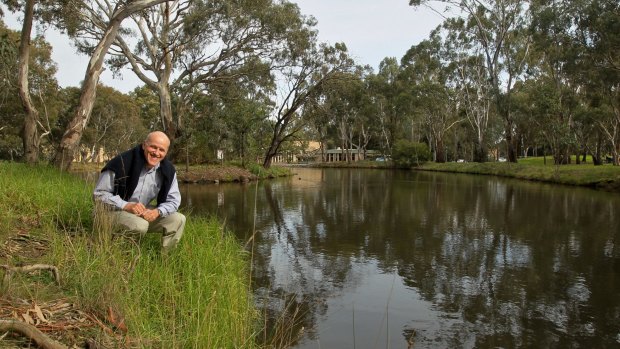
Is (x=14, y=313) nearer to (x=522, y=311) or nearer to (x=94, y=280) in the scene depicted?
(x=94, y=280)

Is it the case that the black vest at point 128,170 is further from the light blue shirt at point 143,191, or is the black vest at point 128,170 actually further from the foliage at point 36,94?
the foliage at point 36,94

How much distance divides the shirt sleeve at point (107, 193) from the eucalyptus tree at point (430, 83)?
139ft

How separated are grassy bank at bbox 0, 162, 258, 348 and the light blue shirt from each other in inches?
11.6

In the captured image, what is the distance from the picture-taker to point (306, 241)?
29.0ft

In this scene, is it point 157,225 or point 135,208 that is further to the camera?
point 157,225

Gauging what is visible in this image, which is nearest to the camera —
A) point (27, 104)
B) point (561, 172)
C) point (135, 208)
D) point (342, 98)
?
point (135, 208)

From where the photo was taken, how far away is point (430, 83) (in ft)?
147

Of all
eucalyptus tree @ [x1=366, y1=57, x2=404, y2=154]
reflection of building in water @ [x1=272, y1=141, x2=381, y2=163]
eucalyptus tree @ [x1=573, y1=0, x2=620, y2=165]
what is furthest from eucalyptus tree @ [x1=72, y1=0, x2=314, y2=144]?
reflection of building in water @ [x1=272, y1=141, x2=381, y2=163]

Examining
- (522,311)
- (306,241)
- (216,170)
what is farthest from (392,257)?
(216,170)

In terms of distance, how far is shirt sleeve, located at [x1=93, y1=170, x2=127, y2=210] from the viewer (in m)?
4.07

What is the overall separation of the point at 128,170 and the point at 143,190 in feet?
0.87

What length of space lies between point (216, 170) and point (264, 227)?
1787 cm

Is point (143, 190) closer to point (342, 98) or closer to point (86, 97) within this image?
point (86, 97)

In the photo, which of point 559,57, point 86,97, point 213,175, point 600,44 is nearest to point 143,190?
point 86,97
